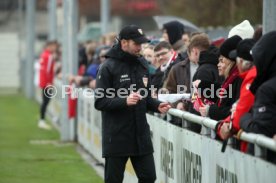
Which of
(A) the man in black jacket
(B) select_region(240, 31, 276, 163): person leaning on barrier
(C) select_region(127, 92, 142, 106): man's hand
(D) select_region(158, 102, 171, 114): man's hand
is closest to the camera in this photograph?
(B) select_region(240, 31, 276, 163): person leaning on barrier

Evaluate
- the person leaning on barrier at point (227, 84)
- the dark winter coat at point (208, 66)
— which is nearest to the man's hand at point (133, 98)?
the person leaning on barrier at point (227, 84)

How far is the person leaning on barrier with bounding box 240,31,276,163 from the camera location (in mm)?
7875

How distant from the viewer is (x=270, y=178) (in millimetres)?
7590

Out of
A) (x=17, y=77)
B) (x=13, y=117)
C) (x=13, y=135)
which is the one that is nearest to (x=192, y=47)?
(x=13, y=135)

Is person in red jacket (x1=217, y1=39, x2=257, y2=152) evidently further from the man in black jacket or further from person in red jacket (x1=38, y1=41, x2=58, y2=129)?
person in red jacket (x1=38, y1=41, x2=58, y2=129)

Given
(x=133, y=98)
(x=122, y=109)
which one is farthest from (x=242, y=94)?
(x=122, y=109)

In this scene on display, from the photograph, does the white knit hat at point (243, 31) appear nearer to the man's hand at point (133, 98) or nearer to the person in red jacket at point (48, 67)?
the man's hand at point (133, 98)

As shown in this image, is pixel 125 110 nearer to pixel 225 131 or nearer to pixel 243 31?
pixel 243 31

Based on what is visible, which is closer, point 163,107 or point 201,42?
point 163,107

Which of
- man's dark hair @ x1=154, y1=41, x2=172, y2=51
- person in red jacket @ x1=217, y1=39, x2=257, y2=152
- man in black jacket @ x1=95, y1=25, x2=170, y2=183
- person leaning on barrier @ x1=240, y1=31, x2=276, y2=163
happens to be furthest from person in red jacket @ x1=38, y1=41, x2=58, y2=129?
person leaning on barrier @ x1=240, y1=31, x2=276, y2=163

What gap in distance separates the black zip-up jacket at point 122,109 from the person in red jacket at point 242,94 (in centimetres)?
188

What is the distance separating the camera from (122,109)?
1062cm

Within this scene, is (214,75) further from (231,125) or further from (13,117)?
(13,117)

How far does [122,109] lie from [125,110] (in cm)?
6
